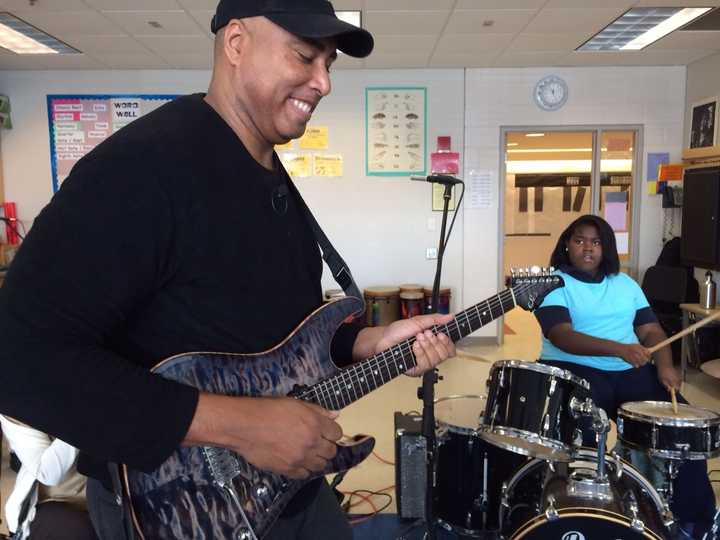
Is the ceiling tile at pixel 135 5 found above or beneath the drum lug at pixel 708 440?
above

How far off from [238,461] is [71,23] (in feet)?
14.3

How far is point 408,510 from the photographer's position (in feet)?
8.27

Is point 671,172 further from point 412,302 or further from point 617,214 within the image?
point 412,302

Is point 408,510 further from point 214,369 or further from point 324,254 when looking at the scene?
point 214,369

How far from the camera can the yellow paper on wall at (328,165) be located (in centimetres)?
559

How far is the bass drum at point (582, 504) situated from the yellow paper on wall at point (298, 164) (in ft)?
13.8

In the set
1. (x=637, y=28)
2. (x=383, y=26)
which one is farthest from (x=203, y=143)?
(x=637, y=28)

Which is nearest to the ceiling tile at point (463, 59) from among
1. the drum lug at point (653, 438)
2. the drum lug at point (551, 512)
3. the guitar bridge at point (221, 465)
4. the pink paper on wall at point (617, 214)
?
the pink paper on wall at point (617, 214)

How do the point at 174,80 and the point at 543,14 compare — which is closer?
the point at 543,14

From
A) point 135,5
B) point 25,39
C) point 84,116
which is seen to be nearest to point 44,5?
point 135,5

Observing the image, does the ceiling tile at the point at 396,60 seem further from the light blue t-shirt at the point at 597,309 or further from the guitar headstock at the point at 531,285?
the guitar headstock at the point at 531,285

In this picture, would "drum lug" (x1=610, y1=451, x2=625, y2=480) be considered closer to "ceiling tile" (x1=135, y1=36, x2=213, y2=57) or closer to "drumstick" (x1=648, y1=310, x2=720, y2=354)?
"drumstick" (x1=648, y1=310, x2=720, y2=354)

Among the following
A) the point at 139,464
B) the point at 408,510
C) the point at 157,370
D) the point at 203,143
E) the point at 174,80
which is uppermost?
the point at 174,80

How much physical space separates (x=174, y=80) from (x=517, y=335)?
4694mm
